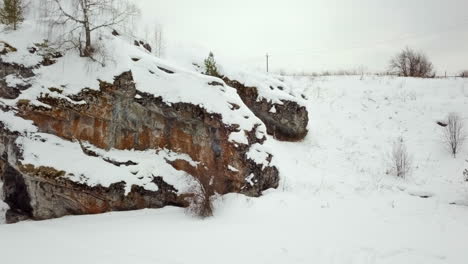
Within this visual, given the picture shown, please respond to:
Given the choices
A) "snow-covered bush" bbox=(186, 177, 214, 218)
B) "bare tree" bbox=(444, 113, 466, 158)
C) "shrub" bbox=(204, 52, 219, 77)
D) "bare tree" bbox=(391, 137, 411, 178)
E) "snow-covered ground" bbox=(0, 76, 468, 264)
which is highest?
"shrub" bbox=(204, 52, 219, 77)

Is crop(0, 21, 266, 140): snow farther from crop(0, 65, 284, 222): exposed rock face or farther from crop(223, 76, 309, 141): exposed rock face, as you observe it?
crop(223, 76, 309, 141): exposed rock face

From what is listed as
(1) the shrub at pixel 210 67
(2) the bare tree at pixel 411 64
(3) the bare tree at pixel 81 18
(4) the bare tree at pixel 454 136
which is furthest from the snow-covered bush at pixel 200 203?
(2) the bare tree at pixel 411 64

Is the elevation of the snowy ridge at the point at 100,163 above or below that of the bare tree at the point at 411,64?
below

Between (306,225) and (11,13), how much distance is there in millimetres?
12284

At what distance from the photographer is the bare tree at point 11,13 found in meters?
10.2

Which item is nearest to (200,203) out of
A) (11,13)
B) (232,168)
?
(232,168)

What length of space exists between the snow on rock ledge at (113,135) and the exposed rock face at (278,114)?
4.84m

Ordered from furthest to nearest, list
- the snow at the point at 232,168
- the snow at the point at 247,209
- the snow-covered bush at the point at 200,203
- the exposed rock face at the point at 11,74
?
the snow at the point at 232,168 < the exposed rock face at the point at 11,74 < the snow-covered bush at the point at 200,203 < the snow at the point at 247,209

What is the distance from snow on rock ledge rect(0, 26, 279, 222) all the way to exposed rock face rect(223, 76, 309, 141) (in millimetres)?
4841

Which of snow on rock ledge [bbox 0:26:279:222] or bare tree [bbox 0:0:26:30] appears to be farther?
bare tree [bbox 0:0:26:30]

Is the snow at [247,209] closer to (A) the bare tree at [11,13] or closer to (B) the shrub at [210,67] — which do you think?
(A) the bare tree at [11,13]

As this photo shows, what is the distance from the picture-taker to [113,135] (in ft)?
31.7

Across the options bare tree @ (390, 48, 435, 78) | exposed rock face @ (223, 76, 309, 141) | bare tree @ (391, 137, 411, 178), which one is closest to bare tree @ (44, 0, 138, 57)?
exposed rock face @ (223, 76, 309, 141)

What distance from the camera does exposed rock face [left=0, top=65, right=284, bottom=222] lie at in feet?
28.2
